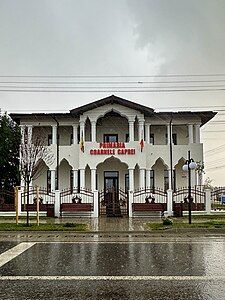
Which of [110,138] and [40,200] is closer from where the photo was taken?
[40,200]

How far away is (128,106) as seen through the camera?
105ft

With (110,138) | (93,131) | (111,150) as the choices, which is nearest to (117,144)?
(111,150)

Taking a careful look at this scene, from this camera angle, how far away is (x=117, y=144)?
31.9 m

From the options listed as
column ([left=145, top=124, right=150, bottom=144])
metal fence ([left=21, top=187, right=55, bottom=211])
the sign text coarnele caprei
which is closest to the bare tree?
metal fence ([left=21, top=187, right=55, bottom=211])

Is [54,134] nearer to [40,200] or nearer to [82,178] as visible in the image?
[82,178]

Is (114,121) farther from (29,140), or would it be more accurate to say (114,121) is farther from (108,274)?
(108,274)

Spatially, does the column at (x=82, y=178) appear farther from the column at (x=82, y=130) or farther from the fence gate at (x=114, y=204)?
the fence gate at (x=114, y=204)

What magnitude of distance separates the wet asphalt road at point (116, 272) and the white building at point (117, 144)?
717 inches

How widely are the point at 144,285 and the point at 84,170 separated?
984 inches

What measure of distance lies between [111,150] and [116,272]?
2341 centimetres

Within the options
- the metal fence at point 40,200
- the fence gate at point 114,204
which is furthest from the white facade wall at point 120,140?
the fence gate at point 114,204

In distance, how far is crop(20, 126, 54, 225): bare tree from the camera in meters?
31.2

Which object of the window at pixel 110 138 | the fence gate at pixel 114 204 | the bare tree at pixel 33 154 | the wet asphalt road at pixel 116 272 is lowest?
the wet asphalt road at pixel 116 272

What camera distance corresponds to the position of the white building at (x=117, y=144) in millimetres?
31812
